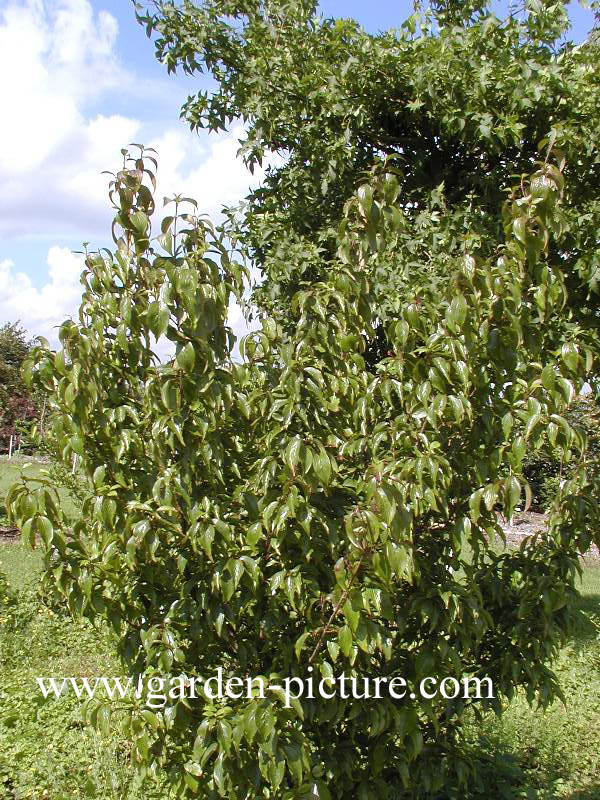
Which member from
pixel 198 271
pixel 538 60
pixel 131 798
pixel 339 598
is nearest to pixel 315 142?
pixel 538 60

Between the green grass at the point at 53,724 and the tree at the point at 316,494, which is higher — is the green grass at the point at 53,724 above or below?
below

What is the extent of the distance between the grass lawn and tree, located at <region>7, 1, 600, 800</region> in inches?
38.3

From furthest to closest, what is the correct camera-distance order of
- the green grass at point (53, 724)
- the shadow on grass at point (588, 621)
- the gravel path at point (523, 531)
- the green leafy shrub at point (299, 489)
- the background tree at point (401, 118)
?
1. the gravel path at point (523, 531)
2. the shadow on grass at point (588, 621)
3. the background tree at point (401, 118)
4. the green grass at point (53, 724)
5. the green leafy shrub at point (299, 489)

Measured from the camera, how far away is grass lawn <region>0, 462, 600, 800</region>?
3682 mm

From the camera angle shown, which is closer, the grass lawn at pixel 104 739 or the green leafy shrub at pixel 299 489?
the green leafy shrub at pixel 299 489

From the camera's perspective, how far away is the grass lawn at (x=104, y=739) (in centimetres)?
368

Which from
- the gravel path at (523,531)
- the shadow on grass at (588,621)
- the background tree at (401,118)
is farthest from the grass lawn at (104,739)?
the gravel path at (523,531)

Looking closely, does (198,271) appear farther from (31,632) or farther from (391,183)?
(31,632)

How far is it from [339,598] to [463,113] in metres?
3.78

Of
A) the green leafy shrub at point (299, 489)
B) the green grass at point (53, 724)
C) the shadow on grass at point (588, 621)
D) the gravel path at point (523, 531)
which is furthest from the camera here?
the gravel path at point (523, 531)

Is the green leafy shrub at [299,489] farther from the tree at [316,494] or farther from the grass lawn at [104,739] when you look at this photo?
Result: the grass lawn at [104,739]

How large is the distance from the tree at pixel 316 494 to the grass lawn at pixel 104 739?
97cm

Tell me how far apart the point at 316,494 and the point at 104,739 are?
231 cm

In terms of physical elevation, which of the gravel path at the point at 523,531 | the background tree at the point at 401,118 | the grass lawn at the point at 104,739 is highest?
the background tree at the point at 401,118
